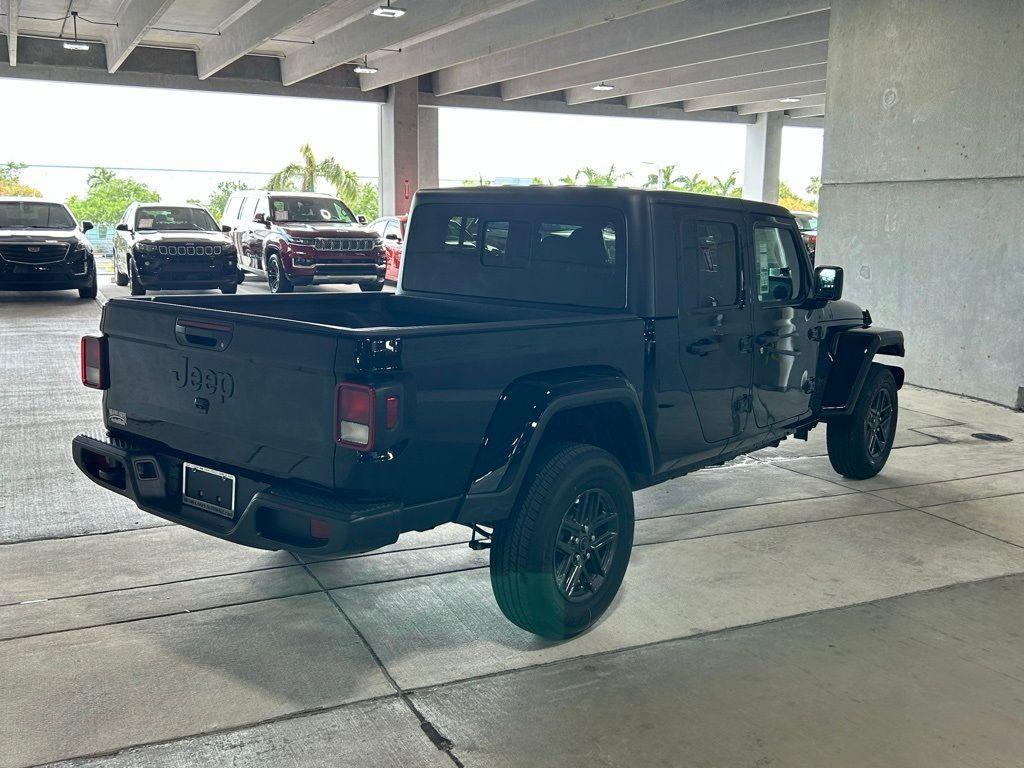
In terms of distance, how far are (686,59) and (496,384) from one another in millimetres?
20073

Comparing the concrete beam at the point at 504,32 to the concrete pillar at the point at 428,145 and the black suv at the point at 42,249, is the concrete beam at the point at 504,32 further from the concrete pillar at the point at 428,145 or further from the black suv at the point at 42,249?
the black suv at the point at 42,249

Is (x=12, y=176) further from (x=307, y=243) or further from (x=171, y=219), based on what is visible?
(x=307, y=243)

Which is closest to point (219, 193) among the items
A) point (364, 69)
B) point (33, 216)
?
point (364, 69)

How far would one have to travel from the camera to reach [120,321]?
398cm

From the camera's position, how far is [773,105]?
30469 millimetres

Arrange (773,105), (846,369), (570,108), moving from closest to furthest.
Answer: (846,369) → (773,105) → (570,108)

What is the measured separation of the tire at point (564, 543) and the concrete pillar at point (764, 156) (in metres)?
30.6

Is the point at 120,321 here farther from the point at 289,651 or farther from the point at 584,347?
the point at 584,347

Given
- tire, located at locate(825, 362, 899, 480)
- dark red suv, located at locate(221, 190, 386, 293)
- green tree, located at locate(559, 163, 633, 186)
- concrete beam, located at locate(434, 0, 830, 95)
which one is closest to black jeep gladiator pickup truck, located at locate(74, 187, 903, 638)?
tire, located at locate(825, 362, 899, 480)

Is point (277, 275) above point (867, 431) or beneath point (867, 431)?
above

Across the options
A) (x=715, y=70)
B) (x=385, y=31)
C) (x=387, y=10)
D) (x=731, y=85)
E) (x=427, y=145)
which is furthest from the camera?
(x=427, y=145)

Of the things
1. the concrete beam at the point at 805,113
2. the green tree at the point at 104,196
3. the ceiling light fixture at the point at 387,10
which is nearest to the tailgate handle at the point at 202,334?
the ceiling light fixture at the point at 387,10

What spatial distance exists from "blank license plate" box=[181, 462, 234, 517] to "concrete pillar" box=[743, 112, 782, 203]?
1233 inches

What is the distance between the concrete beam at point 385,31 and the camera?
16.5m
